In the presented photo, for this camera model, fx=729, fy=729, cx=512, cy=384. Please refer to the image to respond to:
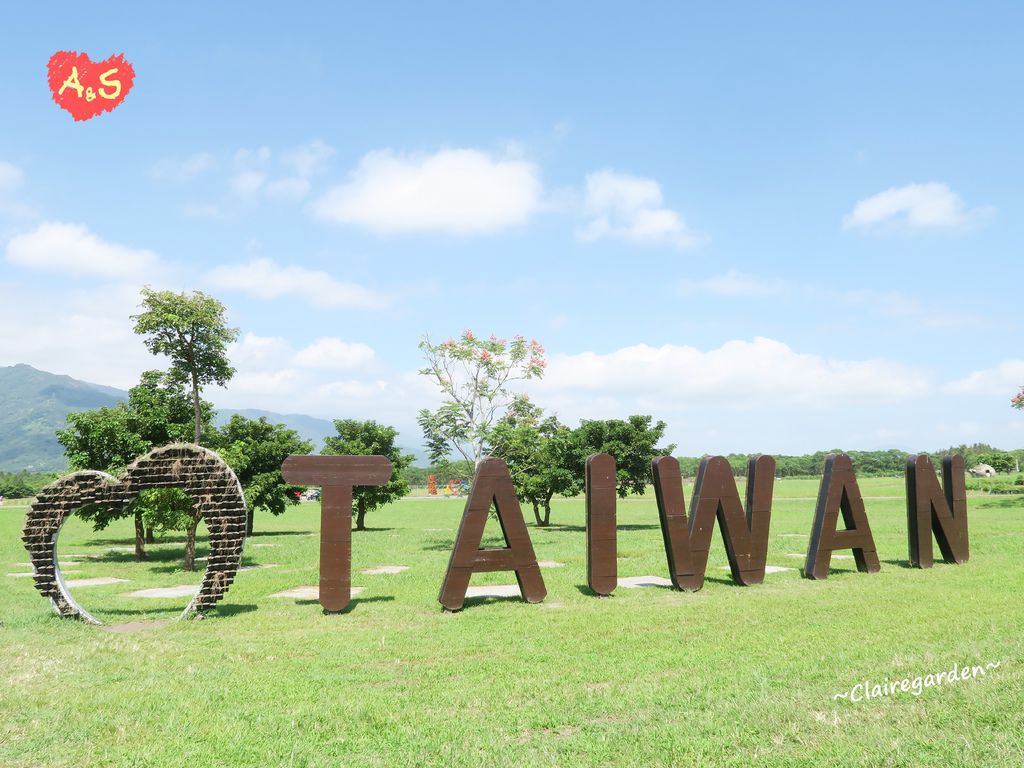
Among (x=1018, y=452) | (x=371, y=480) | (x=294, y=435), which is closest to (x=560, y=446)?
(x=294, y=435)

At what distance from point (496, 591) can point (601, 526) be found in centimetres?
251

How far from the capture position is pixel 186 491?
11.6 meters

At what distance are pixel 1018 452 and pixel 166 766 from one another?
89.0 m

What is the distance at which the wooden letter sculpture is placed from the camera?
1358cm

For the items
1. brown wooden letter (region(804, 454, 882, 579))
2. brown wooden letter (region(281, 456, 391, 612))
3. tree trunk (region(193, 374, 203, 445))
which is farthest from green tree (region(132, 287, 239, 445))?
brown wooden letter (region(804, 454, 882, 579))

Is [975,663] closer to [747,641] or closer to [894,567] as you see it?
[747,641]

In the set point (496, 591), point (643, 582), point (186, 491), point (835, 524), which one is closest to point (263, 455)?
point (496, 591)

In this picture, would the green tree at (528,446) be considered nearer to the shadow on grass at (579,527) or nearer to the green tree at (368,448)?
the shadow on grass at (579,527)

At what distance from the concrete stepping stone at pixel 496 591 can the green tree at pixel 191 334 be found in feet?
39.2

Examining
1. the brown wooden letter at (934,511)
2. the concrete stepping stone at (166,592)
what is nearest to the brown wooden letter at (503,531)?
the concrete stepping stone at (166,592)

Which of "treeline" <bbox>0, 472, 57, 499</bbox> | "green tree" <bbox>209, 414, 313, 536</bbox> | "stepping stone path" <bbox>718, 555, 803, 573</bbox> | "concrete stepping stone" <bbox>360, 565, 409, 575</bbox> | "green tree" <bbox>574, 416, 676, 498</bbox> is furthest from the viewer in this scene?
"treeline" <bbox>0, 472, 57, 499</bbox>

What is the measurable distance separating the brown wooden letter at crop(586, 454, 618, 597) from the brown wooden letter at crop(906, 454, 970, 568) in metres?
7.41

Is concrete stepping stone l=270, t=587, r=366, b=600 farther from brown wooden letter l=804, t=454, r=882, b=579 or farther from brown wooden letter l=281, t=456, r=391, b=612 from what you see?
brown wooden letter l=804, t=454, r=882, b=579

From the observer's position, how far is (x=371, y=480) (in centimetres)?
1234
